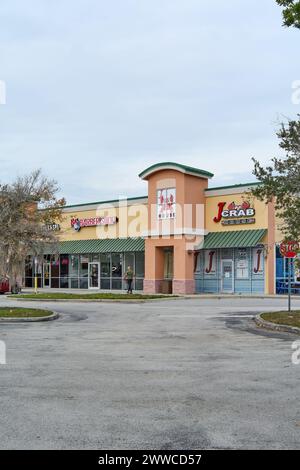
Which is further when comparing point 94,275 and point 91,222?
point 91,222

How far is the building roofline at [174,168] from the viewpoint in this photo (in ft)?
112

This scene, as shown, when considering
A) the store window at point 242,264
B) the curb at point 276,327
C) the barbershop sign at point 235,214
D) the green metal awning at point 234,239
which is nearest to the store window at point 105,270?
the green metal awning at point 234,239

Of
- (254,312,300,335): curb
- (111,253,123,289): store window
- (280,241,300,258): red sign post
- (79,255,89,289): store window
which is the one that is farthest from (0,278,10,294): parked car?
(254,312,300,335): curb

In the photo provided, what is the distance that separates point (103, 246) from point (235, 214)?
10505mm

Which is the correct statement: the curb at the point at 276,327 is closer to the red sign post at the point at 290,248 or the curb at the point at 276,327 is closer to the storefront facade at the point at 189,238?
the red sign post at the point at 290,248

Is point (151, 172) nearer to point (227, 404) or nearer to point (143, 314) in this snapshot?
point (143, 314)

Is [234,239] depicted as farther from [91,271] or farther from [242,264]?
[91,271]

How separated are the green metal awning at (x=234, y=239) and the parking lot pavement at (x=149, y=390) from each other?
56.6ft

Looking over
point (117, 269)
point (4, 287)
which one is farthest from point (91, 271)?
point (4, 287)

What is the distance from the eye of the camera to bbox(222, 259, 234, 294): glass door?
34281mm

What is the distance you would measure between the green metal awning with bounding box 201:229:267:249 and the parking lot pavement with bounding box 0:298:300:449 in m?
17.2

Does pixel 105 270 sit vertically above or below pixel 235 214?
below

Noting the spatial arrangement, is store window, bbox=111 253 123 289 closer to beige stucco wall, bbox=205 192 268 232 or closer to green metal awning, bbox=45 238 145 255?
green metal awning, bbox=45 238 145 255

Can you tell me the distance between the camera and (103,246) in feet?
130
